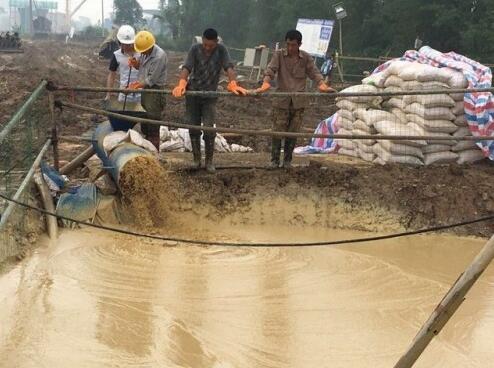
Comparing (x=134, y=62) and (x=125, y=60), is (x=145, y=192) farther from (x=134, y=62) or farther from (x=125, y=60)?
(x=125, y=60)

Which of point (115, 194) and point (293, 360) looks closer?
point (293, 360)

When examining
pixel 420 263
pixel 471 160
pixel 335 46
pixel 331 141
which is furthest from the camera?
pixel 335 46

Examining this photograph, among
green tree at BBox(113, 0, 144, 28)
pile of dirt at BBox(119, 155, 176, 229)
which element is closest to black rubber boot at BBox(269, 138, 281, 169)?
pile of dirt at BBox(119, 155, 176, 229)

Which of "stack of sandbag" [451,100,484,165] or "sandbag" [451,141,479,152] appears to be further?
"sandbag" [451,141,479,152]

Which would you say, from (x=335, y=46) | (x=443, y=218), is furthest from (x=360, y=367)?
(x=335, y=46)

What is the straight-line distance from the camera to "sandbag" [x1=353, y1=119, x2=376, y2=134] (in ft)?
25.4

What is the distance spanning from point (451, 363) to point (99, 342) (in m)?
2.26

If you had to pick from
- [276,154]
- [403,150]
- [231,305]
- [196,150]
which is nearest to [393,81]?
[403,150]

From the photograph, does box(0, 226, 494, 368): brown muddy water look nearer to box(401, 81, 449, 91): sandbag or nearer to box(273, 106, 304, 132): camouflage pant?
box(273, 106, 304, 132): camouflage pant

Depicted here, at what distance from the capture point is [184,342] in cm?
416

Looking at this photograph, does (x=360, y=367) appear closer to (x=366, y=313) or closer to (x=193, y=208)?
(x=366, y=313)

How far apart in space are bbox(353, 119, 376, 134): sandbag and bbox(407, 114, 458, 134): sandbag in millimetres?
575

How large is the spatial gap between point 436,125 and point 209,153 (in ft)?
8.41

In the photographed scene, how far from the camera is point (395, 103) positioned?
7.75m
